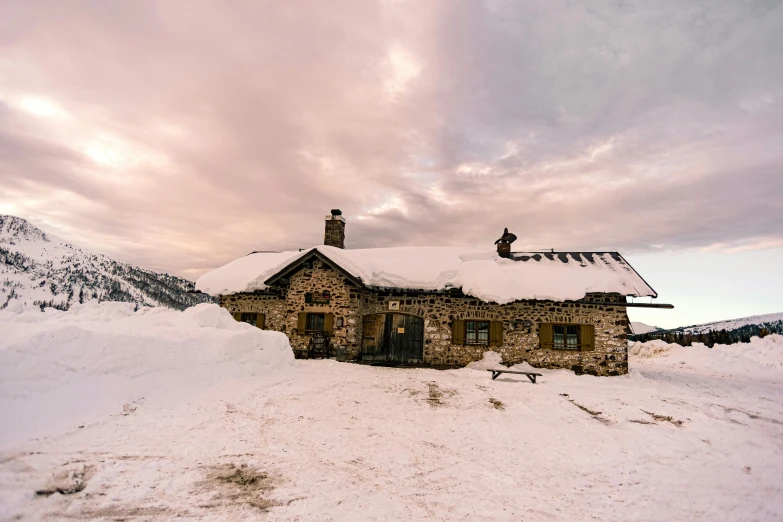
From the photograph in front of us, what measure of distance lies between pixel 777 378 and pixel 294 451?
21793 millimetres

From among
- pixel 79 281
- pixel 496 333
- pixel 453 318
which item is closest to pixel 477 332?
pixel 496 333

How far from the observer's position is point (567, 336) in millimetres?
13953

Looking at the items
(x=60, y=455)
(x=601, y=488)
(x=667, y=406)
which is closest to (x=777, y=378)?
(x=667, y=406)

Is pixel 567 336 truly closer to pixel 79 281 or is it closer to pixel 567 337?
pixel 567 337

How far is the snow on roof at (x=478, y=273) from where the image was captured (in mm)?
13820

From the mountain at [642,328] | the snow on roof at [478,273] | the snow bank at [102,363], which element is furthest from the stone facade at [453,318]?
the mountain at [642,328]

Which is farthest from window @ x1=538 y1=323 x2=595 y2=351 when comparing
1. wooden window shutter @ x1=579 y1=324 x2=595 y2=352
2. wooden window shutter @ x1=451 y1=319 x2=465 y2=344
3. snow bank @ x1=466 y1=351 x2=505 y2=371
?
wooden window shutter @ x1=451 y1=319 x2=465 y2=344

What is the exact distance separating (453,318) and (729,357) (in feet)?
58.5

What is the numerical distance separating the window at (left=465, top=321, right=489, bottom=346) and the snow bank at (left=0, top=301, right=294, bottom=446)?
7856mm

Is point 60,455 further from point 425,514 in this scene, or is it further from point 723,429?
point 723,429

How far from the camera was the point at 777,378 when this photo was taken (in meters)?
16.2

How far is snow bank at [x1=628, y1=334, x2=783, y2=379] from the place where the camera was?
18609mm

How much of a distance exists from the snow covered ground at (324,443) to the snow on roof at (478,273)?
14.3 feet

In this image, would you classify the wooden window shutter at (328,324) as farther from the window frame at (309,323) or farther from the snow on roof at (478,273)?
the snow on roof at (478,273)
